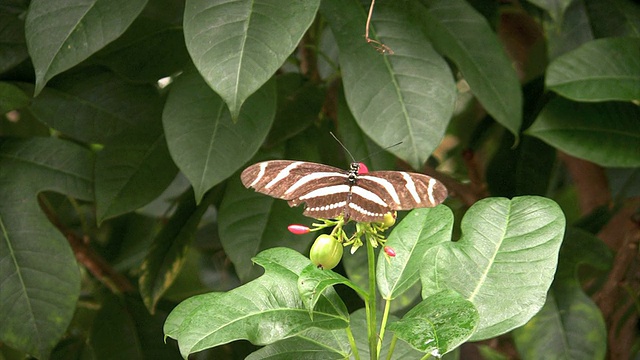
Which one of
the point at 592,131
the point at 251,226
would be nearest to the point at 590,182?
the point at 592,131

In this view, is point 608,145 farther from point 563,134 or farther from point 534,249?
point 534,249

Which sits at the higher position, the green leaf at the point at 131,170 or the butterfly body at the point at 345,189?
the butterfly body at the point at 345,189

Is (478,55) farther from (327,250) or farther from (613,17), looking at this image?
(327,250)

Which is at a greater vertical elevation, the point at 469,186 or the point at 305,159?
the point at 305,159

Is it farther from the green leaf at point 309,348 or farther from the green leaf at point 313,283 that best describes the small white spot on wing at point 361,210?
the green leaf at point 309,348

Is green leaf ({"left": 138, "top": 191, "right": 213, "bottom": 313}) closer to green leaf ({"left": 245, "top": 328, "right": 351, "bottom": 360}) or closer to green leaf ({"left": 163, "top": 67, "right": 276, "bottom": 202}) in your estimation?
green leaf ({"left": 163, "top": 67, "right": 276, "bottom": 202})

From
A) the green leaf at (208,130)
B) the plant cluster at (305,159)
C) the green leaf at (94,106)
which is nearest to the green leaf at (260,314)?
the plant cluster at (305,159)
